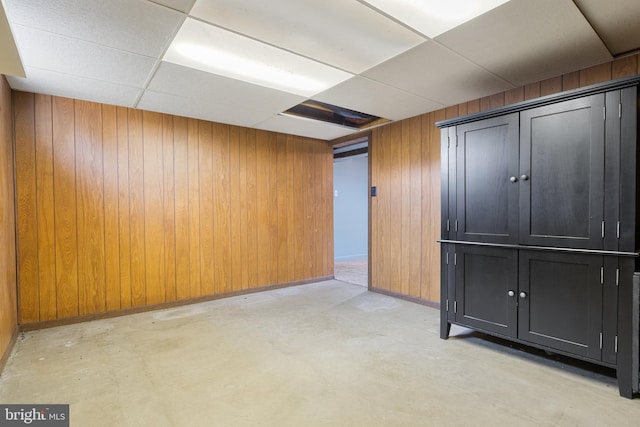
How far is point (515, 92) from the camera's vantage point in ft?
10.0

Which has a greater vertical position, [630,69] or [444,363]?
[630,69]

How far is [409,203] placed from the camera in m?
4.05

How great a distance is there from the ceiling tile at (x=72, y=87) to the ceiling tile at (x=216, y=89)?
0.36m

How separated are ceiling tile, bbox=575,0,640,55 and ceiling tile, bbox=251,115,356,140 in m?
2.80

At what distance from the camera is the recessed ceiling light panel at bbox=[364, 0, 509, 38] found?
182cm

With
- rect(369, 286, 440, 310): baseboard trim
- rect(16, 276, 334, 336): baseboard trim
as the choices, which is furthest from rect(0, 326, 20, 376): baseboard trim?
rect(369, 286, 440, 310): baseboard trim

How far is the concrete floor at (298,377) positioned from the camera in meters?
1.80

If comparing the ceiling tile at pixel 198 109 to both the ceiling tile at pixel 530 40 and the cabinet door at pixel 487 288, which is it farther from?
the cabinet door at pixel 487 288

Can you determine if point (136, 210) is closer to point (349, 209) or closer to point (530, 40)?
point (530, 40)

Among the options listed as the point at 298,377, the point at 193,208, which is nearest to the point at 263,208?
the point at 193,208

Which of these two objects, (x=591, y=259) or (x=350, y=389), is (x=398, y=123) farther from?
(x=350, y=389)

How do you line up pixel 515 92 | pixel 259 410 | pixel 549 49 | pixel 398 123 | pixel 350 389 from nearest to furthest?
pixel 259 410, pixel 350 389, pixel 549 49, pixel 515 92, pixel 398 123

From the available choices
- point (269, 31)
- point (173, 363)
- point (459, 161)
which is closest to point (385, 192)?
point (459, 161)

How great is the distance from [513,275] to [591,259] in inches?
19.3
